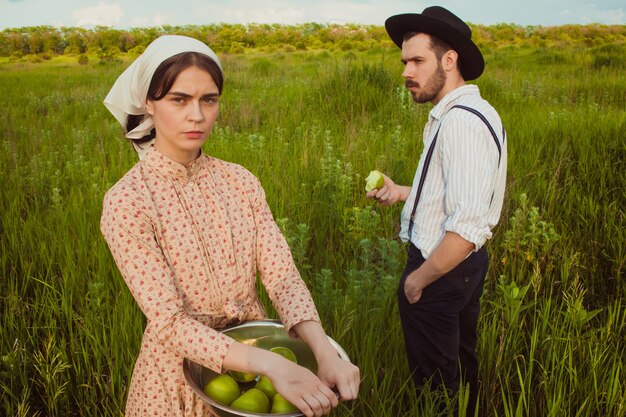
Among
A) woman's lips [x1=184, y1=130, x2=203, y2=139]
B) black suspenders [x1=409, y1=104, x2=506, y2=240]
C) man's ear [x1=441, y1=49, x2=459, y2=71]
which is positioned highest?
man's ear [x1=441, y1=49, x2=459, y2=71]

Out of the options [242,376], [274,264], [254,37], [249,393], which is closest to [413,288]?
[274,264]

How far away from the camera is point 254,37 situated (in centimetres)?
5025

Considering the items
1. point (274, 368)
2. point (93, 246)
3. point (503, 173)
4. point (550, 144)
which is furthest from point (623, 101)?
point (274, 368)

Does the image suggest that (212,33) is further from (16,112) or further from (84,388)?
(84,388)

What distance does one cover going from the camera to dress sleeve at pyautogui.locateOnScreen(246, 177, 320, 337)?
168cm

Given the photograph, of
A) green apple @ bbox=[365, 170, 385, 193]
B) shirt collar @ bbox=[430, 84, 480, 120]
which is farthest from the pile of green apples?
shirt collar @ bbox=[430, 84, 480, 120]

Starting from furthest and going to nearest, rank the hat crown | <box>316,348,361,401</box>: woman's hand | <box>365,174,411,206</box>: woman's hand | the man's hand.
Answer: <box>365,174,411,206</box>: woman's hand
the hat crown
the man's hand
<box>316,348,361,401</box>: woman's hand

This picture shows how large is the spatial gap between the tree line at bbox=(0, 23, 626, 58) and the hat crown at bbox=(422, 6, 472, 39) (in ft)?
110

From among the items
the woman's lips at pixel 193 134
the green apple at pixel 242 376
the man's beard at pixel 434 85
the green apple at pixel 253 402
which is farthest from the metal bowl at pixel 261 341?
the man's beard at pixel 434 85

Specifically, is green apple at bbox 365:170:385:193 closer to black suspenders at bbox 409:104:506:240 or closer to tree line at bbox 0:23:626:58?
black suspenders at bbox 409:104:506:240

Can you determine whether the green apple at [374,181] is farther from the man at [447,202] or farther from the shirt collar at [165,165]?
the shirt collar at [165,165]

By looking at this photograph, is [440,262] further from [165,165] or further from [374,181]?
[165,165]

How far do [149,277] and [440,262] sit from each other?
4.03 ft

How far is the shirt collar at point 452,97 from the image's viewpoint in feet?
7.84
